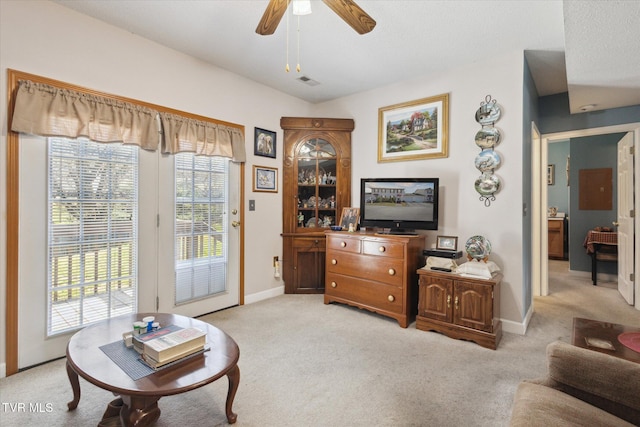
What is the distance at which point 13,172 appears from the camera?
2123 millimetres

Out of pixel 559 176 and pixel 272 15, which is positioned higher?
pixel 272 15

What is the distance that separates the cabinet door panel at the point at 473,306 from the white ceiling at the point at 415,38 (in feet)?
6.41

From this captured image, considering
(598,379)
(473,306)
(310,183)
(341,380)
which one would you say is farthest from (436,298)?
(310,183)

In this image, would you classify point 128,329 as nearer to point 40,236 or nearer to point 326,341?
point 40,236

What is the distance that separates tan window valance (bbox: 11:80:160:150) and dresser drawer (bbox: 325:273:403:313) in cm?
235

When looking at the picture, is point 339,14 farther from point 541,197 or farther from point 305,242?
point 541,197

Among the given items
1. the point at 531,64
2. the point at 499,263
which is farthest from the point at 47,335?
the point at 531,64

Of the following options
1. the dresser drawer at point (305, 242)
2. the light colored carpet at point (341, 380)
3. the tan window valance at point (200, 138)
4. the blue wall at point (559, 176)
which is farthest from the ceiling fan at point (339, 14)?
the blue wall at point (559, 176)

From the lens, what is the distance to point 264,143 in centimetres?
381

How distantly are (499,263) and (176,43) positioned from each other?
372 cm

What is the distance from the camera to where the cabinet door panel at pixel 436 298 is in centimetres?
279

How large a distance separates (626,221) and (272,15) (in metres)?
4.83

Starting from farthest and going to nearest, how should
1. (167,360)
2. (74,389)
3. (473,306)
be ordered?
(473,306)
(74,389)
(167,360)
